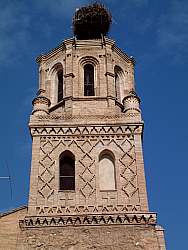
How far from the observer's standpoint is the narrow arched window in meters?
21.6

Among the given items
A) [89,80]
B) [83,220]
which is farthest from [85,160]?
[89,80]

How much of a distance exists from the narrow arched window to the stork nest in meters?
3.88

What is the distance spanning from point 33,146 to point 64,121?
1.57 m

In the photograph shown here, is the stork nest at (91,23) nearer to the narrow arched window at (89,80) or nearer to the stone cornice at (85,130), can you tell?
the narrow arched window at (89,80)

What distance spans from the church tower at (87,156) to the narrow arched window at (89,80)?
41 mm

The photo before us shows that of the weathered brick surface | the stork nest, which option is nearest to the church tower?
the weathered brick surface

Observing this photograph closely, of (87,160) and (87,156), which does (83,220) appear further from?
(87,156)

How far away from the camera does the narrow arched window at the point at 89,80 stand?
70.9 ft

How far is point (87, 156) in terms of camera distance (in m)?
18.8

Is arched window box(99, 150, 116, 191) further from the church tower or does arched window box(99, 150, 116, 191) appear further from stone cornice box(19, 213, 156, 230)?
stone cornice box(19, 213, 156, 230)

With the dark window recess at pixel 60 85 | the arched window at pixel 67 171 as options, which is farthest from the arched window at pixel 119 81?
the arched window at pixel 67 171

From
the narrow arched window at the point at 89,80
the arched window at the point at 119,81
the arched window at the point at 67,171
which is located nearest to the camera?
the arched window at the point at 67,171

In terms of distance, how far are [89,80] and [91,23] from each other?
508 centimetres

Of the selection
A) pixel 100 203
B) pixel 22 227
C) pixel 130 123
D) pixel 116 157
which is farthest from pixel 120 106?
pixel 22 227
